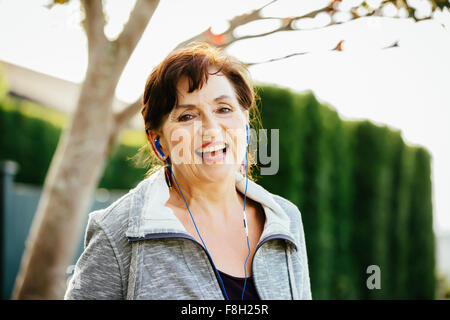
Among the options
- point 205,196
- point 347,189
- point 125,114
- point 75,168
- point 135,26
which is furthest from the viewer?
point 347,189

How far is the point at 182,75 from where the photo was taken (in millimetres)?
1344

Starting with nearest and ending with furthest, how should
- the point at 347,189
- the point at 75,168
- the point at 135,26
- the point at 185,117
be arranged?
the point at 185,117, the point at 135,26, the point at 75,168, the point at 347,189

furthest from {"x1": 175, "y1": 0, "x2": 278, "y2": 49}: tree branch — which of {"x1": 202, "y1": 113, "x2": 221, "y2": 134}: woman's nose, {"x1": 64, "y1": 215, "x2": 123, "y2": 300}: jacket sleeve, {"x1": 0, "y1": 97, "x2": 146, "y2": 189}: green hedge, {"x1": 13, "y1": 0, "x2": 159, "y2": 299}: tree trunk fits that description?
{"x1": 0, "y1": 97, "x2": 146, "y2": 189}: green hedge

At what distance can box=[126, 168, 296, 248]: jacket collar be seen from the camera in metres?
1.27

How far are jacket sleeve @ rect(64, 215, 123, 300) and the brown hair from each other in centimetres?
45

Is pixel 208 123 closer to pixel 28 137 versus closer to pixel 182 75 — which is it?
pixel 182 75

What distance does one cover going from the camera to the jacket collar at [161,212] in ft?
4.18

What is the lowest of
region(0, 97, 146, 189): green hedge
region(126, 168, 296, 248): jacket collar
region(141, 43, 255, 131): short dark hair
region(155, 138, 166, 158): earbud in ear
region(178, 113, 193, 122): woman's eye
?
region(126, 168, 296, 248): jacket collar

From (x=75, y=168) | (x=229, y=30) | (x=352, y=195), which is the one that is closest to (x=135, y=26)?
(x=229, y=30)

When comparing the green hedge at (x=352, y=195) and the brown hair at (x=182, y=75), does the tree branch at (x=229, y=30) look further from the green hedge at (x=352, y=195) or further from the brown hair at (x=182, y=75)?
the green hedge at (x=352, y=195)

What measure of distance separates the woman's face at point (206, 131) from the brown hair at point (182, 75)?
2 centimetres

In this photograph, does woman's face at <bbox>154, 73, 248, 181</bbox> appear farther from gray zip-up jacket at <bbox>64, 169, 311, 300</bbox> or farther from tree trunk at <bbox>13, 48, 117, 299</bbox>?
tree trunk at <bbox>13, 48, 117, 299</bbox>

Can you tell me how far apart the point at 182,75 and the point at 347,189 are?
4.46 meters

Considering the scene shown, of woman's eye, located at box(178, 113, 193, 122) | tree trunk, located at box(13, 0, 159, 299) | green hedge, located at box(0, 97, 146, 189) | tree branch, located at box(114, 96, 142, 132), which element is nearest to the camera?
woman's eye, located at box(178, 113, 193, 122)
